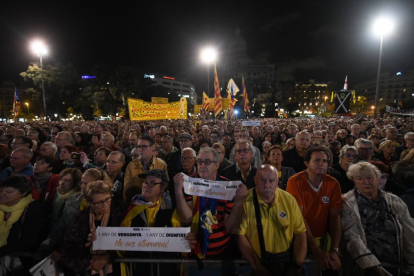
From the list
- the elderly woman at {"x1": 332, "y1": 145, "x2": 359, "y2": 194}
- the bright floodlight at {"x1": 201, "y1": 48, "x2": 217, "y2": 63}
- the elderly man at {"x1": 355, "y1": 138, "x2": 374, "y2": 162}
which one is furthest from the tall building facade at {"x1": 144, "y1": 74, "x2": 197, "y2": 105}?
the elderly woman at {"x1": 332, "y1": 145, "x2": 359, "y2": 194}

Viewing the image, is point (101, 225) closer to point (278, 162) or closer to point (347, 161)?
point (278, 162)

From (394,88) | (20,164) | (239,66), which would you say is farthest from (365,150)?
(394,88)

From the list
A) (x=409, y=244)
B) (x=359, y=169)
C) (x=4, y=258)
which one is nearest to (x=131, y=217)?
(x=4, y=258)

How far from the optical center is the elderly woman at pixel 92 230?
2269mm

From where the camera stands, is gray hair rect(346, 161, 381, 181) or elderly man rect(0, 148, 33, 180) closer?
gray hair rect(346, 161, 381, 181)

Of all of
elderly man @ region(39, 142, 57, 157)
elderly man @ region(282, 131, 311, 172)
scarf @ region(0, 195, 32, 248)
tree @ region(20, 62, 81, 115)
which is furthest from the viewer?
tree @ region(20, 62, 81, 115)

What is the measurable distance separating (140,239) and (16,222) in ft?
5.79

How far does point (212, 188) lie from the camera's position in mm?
2258

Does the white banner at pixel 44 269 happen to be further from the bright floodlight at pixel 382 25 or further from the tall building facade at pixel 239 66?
the tall building facade at pixel 239 66

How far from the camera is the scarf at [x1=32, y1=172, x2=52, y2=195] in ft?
11.3

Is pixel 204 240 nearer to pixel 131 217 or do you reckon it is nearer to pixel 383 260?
pixel 131 217

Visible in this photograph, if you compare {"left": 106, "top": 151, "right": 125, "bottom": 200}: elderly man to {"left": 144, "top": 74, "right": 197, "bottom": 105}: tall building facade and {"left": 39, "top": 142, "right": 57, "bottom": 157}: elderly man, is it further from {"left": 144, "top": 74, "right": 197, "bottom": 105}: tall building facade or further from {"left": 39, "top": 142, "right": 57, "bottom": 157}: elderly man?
{"left": 144, "top": 74, "right": 197, "bottom": 105}: tall building facade

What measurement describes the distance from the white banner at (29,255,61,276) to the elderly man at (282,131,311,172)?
4.62 m

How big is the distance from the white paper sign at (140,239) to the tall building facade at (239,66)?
110 metres
